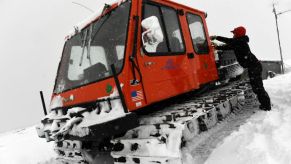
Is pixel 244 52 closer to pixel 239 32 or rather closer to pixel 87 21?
pixel 239 32

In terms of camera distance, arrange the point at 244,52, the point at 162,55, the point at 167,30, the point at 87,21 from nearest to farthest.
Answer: the point at 162,55 → the point at 167,30 → the point at 87,21 → the point at 244,52

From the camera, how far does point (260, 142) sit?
429cm

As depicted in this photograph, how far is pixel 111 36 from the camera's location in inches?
177

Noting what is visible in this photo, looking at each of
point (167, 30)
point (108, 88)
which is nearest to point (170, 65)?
point (167, 30)

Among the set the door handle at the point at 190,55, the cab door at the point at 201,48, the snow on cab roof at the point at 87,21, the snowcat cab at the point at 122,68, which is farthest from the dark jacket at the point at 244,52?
the snow on cab roof at the point at 87,21

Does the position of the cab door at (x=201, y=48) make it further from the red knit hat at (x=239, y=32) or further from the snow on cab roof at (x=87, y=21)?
the snow on cab roof at (x=87, y=21)

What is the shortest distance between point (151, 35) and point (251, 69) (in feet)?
9.65

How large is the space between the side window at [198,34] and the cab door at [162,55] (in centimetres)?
47

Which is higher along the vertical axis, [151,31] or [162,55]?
[151,31]

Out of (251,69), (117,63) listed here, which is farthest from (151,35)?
(251,69)

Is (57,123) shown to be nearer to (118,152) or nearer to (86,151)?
(86,151)

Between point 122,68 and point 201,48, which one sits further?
point 201,48

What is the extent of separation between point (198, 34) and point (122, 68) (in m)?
2.43

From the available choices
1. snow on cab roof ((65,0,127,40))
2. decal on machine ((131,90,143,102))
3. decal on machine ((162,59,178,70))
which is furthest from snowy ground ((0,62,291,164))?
snow on cab roof ((65,0,127,40))
